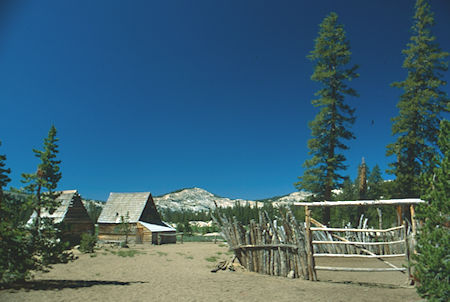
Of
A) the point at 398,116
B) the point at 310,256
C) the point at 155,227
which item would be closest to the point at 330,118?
the point at 398,116

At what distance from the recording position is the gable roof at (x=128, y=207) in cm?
3161

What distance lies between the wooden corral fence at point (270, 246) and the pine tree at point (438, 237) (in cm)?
468

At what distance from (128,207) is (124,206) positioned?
565mm

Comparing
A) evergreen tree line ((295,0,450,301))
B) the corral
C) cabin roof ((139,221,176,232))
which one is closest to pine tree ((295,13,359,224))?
evergreen tree line ((295,0,450,301))

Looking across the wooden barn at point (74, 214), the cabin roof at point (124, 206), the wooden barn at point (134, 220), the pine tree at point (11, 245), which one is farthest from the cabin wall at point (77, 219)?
the pine tree at point (11, 245)

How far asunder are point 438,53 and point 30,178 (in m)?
22.5

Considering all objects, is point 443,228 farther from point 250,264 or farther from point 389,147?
point 389,147

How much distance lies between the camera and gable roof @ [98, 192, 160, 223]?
31.6 m

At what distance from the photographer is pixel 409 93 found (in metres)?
18.7

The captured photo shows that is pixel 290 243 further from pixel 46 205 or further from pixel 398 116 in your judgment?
pixel 398 116

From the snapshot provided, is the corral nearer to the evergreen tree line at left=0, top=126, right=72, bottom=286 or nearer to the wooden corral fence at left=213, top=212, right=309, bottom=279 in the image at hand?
the wooden corral fence at left=213, top=212, right=309, bottom=279

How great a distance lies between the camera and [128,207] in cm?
3259

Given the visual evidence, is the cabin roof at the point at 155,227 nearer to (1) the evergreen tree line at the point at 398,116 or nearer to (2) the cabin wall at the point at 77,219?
(2) the cabin wall at the point at 77,219

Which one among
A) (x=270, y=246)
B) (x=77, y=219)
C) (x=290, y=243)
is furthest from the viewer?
(x=77, y=219)
